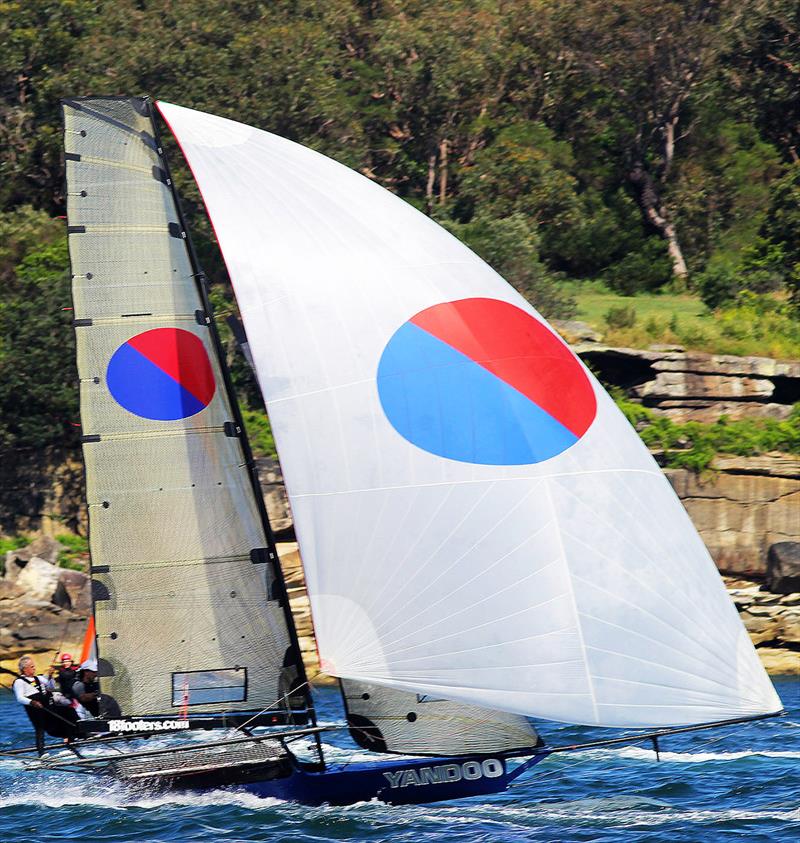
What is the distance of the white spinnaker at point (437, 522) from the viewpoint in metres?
12.6

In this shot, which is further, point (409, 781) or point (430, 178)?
point (430, 178)

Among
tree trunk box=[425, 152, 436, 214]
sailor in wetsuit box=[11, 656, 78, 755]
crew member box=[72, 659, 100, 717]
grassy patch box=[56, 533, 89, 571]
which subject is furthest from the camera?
tree trunk box=[425, 152, 436, 214]

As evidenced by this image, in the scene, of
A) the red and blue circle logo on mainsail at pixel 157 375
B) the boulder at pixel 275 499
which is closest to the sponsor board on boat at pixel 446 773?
the red and blue circle logo on mainsail at pixel 157 375

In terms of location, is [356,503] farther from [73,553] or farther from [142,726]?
[73,553]

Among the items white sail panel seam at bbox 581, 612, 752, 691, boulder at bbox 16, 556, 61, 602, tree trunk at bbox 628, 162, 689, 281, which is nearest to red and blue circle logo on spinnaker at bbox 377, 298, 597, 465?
white sail panel seam at bbox 581, 612, 752, 691

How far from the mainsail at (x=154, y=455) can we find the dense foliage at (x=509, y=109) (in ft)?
84.5

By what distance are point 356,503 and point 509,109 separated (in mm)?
38957

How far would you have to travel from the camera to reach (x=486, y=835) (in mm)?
13094

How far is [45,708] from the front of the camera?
15.3 metres

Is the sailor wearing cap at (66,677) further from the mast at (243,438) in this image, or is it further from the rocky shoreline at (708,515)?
the rocky shoreline at (708,515)

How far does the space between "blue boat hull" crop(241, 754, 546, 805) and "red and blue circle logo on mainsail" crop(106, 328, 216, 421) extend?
12.5 feet

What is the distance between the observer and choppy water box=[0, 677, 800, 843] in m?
13.3

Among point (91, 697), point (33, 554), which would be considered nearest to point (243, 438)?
point (91, 697)

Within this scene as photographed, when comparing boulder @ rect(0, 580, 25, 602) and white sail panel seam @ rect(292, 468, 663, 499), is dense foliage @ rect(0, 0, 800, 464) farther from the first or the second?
white sail panel seam @ rect(292, 468, 663, 499)
